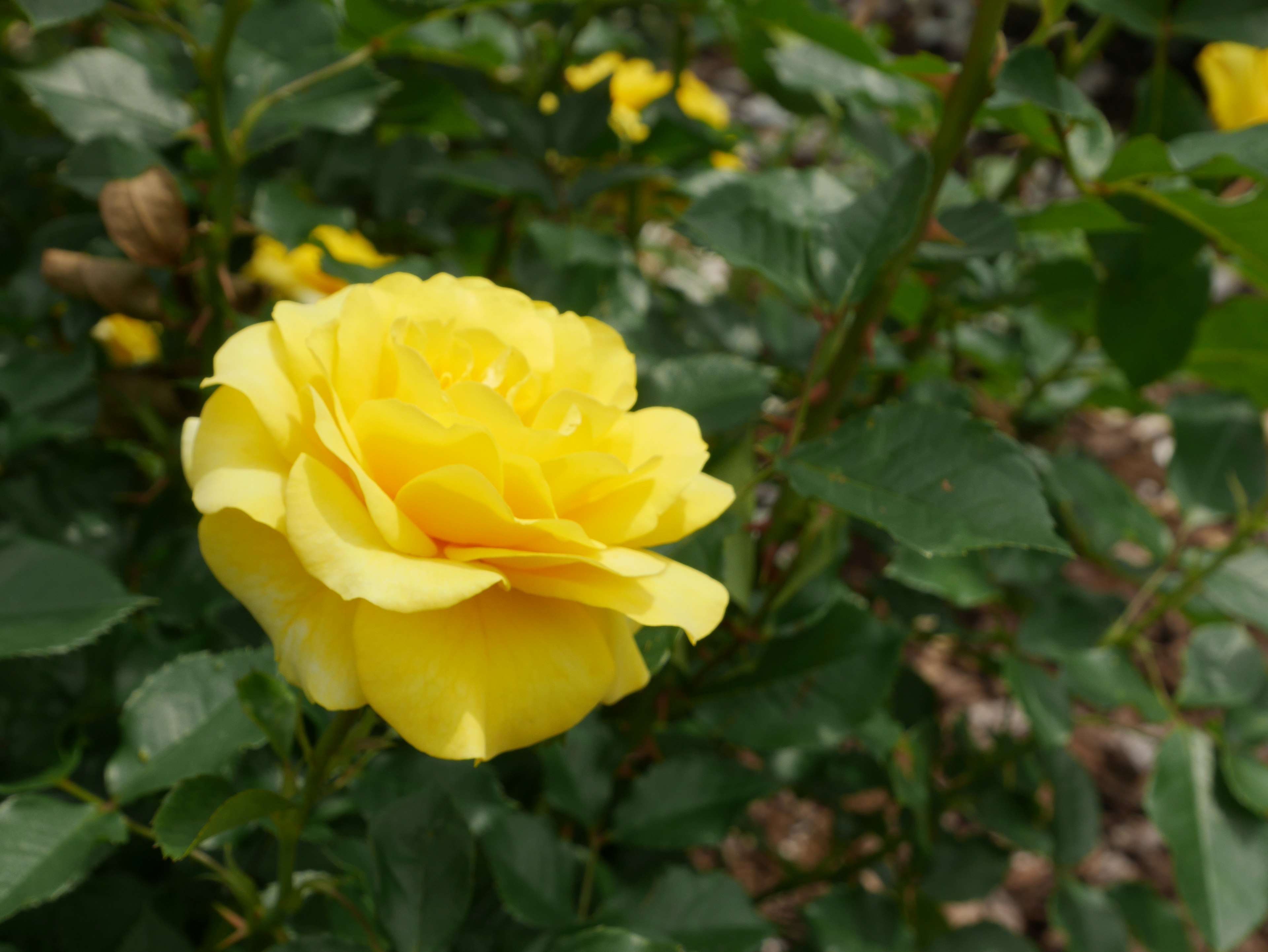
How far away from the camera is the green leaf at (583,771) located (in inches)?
26.8

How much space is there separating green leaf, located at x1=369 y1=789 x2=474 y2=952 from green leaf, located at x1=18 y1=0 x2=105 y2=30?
0.55m

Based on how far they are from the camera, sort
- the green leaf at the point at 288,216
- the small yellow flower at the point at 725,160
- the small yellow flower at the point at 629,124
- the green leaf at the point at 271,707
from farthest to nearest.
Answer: the small yellow flower at the point at 725,160, the small yellow flower at the point at 629,124, the green leaf at the point at 288,216, the green leaf at the point at 271,707

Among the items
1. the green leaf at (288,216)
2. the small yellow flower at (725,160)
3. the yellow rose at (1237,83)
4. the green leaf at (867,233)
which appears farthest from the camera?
the small yellow flower at (725,160)

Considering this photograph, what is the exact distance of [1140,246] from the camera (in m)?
0.80

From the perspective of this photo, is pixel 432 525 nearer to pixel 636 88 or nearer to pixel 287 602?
pixel 287 602

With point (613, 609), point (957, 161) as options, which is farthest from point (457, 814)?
point (957, 161)

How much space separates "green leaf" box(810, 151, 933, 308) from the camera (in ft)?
1.85

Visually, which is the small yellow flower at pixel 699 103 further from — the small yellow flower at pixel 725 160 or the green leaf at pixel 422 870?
the green leaf at pixel 422 870

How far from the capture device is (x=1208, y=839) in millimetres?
863

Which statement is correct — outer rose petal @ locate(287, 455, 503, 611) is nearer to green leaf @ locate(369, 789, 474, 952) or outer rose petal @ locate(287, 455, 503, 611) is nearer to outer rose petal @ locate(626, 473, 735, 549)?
outer rose petal @ locate(626, 473, 735, 549)

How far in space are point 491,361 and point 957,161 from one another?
193cm

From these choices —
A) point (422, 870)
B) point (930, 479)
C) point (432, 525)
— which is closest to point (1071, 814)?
point (930, 479)

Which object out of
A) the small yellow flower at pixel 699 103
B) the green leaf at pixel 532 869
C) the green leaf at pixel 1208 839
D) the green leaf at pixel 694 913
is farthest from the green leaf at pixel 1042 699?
the small yellow flower at pixel 699 103

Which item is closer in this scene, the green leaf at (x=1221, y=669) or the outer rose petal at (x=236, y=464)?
the outer rose petal at (x=236, y=464)
